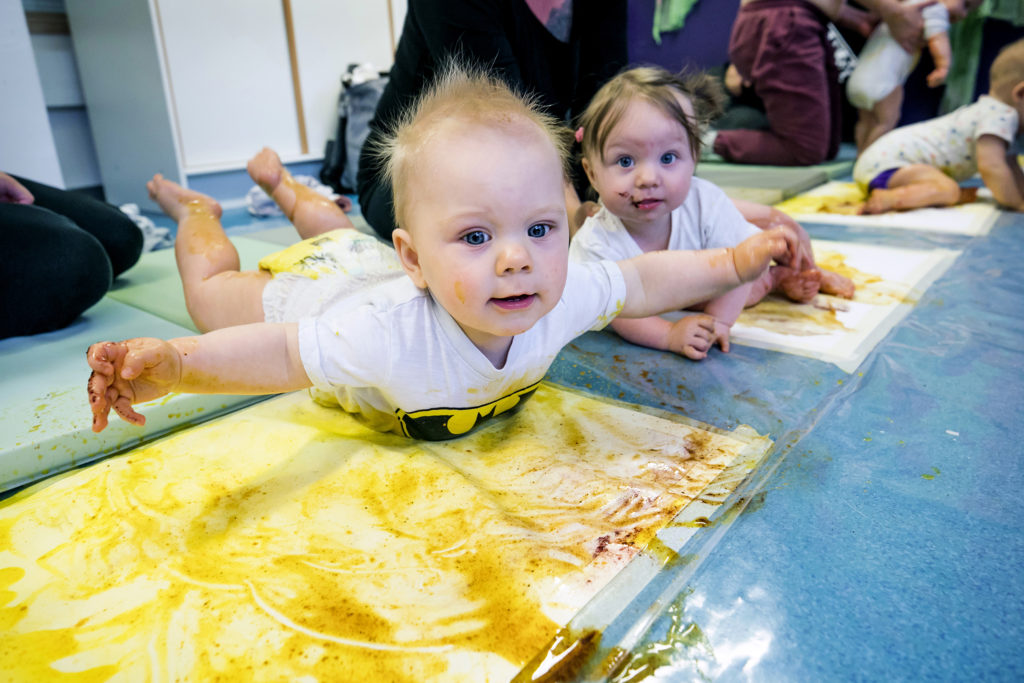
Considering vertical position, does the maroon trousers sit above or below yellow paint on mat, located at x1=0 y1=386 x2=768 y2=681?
above

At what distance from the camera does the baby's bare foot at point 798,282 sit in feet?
4.28

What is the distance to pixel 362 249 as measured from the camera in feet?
3.58

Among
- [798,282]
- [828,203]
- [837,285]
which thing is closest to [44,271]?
[798,282]

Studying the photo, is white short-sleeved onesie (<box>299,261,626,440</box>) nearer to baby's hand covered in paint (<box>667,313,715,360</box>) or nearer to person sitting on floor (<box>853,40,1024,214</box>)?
baby's hand covered in paint (<box>667,313,715,360</box>)

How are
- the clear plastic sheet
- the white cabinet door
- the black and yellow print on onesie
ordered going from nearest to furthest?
the clear plastic sheet, the black and yellow print on onesie, the white cabinet door

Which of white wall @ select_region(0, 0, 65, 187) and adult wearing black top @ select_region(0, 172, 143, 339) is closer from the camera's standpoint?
adult wearing black top @ select_region(0, 172, 143, 339)

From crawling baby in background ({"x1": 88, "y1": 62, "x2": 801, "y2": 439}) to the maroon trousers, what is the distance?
252cm

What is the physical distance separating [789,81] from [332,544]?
3.15 metres

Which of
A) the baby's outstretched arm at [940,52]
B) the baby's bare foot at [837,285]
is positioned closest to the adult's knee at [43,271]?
the baby's bare foot at [837,285]

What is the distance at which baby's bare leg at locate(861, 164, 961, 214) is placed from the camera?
2.17 metres

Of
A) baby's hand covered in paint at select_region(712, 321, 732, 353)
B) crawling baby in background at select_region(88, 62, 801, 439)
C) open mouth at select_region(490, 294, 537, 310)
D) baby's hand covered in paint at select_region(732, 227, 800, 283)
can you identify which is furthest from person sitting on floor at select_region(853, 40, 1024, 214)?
open mouth at select_region(490, 294, 537, 310)

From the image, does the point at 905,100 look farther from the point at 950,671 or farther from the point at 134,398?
the point at 134,398

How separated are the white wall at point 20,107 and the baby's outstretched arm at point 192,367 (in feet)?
4.80

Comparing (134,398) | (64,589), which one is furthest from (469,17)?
(64,589)
